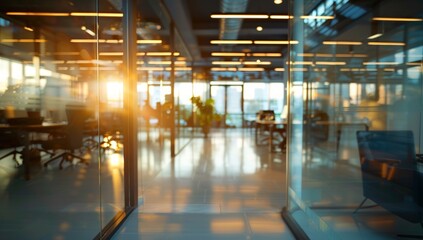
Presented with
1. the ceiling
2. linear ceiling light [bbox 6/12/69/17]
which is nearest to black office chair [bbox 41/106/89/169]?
the ceiling

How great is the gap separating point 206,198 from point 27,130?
2241mm

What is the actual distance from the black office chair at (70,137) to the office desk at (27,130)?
0.22 meters

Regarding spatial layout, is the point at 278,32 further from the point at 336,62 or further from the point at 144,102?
the point at 144,102

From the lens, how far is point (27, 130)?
3.13 meters

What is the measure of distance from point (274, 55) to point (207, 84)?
530 centimetres

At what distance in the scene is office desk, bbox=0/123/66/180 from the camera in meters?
2.64

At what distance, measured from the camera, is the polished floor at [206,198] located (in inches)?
109

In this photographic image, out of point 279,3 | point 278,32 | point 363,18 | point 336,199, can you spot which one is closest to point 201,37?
point 278,32

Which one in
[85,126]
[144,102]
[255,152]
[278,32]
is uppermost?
[278,32]

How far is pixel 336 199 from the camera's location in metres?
3.72

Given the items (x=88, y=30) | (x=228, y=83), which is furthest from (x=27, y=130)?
(x=228, y=83)

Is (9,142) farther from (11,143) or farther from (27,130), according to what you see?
(27,130)

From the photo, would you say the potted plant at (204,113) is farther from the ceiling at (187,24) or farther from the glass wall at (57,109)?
the glass wall at (57,109)

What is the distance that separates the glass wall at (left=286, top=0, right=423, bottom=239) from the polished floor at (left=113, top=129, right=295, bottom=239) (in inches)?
15.7
